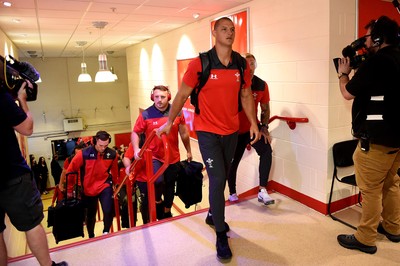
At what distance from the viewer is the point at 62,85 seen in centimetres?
1217

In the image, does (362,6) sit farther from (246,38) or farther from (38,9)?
(38,9)

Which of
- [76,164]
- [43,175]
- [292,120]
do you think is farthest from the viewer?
[43,175]

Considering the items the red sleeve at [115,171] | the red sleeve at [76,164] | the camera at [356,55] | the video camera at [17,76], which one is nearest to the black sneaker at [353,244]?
the camera at [356,55]

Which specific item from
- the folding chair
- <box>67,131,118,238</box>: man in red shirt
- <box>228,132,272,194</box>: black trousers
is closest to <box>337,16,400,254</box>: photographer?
the folding chair

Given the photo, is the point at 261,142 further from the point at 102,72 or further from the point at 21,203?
the point at 102,72

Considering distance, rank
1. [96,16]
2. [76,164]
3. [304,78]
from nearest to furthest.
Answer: [304,78] → [76,164] → [96,16]

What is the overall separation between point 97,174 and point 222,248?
6.95 feet

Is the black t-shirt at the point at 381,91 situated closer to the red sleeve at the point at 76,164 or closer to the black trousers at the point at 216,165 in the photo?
the black trousers at the point at 216,165

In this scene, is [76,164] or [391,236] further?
[76,164]

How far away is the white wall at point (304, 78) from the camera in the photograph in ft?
9.98

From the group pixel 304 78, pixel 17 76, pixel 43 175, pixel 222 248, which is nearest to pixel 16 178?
pixel 17 76

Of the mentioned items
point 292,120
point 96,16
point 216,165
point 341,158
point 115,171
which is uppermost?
point 96,16

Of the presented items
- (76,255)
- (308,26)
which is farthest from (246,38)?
(76,255)

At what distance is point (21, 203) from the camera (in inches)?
76.0
